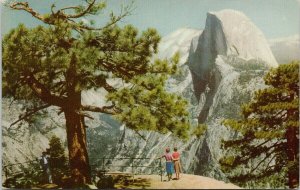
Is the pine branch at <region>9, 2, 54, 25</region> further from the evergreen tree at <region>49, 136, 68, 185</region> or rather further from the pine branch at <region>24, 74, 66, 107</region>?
the evergreen tree at <region>49, 136, 68, 185</region>

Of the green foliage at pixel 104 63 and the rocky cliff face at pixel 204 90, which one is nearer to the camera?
the green foliage at pixel 104 63

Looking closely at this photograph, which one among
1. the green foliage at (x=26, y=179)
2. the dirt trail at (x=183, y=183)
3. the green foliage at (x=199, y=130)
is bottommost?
the dirt trail at (x=183, y=183)

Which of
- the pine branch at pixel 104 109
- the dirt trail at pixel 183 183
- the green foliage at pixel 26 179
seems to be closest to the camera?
the dirt trail at pixel 183 183

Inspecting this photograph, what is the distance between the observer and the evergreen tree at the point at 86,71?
9266 mm

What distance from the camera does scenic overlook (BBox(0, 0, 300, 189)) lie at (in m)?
9.20

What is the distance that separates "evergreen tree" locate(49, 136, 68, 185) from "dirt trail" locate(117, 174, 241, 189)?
128 cm

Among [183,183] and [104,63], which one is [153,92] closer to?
[104,63]

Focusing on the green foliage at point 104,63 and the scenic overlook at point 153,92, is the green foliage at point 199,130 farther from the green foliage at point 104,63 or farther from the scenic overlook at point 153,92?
the green foliage at point 104,63

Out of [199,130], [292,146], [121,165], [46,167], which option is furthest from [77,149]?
[292,146]

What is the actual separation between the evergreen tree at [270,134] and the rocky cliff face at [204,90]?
8.3 inches

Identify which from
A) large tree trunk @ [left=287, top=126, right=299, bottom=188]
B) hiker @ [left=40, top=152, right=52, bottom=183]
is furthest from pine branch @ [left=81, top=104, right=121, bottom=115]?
large tree trunk @ [left=287, top=126, right=299, bottom=188]

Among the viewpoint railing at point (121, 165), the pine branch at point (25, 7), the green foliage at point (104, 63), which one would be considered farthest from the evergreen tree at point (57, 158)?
the pine branch at point (25, 7)

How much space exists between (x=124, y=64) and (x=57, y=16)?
160 centimetres

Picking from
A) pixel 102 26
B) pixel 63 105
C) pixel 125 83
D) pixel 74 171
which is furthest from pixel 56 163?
pixel 102 26
